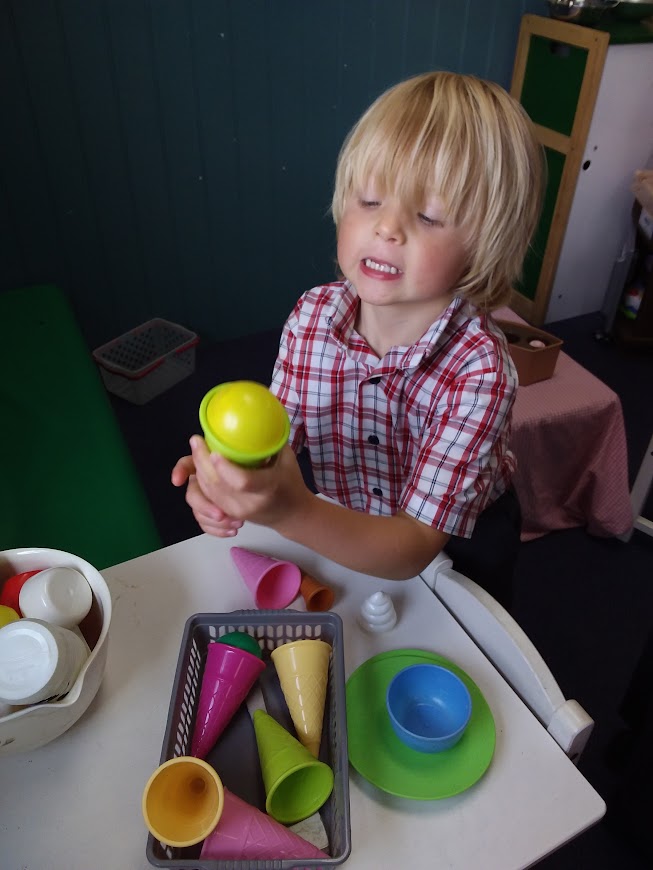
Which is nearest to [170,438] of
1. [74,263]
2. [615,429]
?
[74,263]

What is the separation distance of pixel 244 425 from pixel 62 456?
844mm

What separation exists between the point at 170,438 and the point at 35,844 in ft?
5.26

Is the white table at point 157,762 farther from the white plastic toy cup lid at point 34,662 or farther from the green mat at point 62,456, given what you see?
the green mat at point 62,456

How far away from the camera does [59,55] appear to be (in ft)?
5.98

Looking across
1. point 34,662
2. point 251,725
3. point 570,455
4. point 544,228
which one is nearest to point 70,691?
point 34,662

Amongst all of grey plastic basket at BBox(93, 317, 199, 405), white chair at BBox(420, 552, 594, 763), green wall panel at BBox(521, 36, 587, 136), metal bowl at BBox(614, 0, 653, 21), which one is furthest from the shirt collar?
metal bowl at BBox(614, 0, 653, 21)

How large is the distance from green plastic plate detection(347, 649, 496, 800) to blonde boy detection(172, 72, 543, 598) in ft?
0.43

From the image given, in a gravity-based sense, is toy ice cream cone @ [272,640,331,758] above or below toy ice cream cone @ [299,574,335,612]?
above

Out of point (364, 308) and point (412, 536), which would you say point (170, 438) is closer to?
point (364, 308)

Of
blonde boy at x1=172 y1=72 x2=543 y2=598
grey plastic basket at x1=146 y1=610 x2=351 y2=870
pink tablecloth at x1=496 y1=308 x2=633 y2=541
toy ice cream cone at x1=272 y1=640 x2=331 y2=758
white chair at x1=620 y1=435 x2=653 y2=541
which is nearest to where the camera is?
grey plastic basket at x1=146 y1=610 x2=351 y2=870

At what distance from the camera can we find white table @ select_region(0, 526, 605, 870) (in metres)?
0.59

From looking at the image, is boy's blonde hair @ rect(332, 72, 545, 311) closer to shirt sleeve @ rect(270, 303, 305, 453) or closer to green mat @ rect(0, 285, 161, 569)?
shirt sleeve @ rect(270, 303, 305, 453)

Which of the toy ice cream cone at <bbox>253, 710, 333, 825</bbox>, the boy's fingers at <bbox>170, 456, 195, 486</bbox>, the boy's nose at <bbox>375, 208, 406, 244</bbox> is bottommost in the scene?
the toy ice cream cone at <bbox>253, 710, 333, 825</bbox>

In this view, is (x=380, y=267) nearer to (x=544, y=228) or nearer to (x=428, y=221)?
Answer: (x=428, y=221)
